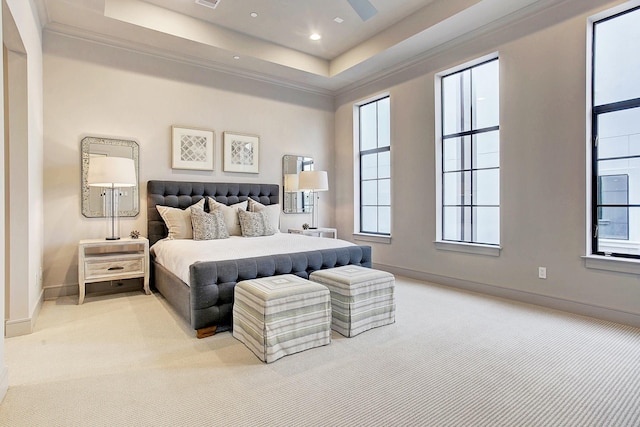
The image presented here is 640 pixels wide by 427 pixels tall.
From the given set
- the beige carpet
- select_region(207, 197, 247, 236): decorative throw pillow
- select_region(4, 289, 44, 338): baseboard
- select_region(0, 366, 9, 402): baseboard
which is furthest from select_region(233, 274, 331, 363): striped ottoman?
select_region(207, 197, 247, 236): decorative throw pillow

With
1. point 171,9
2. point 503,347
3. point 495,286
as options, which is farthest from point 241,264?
point 171,9

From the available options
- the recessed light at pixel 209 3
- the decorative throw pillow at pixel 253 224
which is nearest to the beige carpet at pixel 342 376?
the decorative throw pillow at pixel 253 224

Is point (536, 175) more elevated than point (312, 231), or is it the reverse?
point (536, 175)

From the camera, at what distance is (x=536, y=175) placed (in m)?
3.71

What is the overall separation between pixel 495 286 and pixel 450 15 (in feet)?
10.3

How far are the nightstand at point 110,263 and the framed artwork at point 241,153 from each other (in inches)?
69.4

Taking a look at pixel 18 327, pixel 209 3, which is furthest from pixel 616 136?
pixel 18 327

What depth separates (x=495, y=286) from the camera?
13.4 feet

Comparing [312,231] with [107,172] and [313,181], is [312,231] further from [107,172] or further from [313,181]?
[107,172]

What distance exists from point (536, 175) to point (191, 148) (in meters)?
4.34

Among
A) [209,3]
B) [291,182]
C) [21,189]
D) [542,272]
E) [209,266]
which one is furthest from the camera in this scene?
[291,182]

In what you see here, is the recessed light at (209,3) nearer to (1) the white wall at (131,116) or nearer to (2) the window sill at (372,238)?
(1) the white wall at (131,116)

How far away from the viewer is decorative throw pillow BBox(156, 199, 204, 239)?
429 centimetres

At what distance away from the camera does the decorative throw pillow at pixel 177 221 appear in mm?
4289
